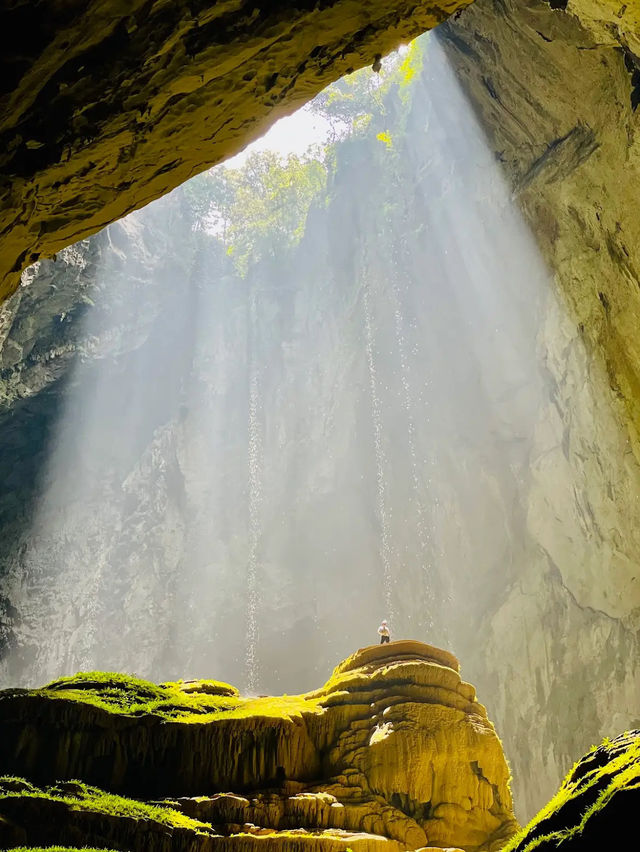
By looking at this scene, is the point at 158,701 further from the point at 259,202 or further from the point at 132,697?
the point at 259,202

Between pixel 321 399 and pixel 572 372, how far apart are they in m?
13.8

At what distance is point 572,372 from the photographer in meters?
15.7

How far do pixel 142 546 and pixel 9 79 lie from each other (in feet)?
82.6

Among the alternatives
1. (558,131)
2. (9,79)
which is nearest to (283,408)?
(558,131)

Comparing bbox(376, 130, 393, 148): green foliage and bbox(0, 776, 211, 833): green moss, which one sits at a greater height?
bbox(376, 130, 393, 148): green foliage

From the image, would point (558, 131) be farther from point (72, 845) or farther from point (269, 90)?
point (72, 845)

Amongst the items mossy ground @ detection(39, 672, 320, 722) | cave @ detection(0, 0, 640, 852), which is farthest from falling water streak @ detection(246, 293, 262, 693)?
mossy ground @ detection(39, 672, 320, 722)

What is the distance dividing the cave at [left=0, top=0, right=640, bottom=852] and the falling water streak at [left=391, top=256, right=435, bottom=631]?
0.54 feet

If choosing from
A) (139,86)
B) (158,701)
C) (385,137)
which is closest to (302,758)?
(158,701)

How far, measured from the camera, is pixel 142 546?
88.2ft

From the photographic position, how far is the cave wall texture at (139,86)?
3557mm

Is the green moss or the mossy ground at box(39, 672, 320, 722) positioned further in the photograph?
the mossy ground at box(39, 672, 320, 722)

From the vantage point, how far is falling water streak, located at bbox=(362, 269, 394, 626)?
80.8 feet

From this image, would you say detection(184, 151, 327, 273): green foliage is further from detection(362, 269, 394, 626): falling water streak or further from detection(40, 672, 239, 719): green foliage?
detection(40, 672, 239, 719): green foliage
